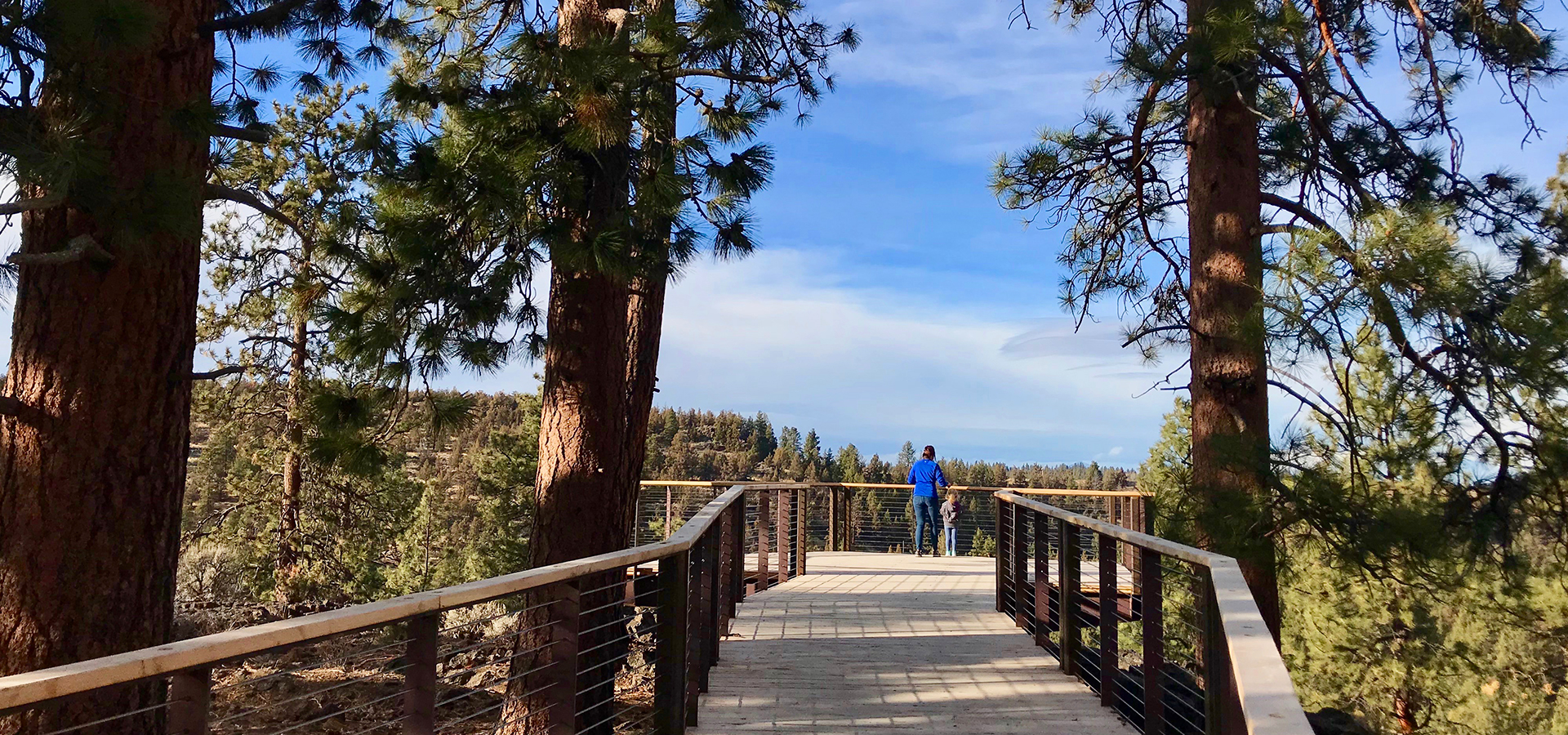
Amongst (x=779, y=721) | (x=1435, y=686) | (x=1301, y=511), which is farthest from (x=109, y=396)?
(x=1435, y=686)

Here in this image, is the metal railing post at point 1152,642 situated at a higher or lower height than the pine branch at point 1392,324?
lower

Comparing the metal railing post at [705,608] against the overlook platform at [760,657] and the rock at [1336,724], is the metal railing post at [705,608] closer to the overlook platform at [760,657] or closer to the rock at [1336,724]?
the overlook platform at [760,657]

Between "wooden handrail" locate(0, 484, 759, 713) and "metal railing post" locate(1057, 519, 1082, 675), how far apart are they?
3.54 meters

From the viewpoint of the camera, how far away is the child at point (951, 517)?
16.4 metres

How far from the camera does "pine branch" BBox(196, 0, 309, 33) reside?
16.0 feet

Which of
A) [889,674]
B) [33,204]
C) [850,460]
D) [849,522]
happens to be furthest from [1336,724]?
[850,460]

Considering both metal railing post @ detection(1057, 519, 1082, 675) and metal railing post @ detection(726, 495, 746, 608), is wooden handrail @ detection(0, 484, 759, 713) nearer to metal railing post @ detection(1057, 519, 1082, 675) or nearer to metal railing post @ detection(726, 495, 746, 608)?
metal railing post @ detection(1057, 519, 1082, 675)

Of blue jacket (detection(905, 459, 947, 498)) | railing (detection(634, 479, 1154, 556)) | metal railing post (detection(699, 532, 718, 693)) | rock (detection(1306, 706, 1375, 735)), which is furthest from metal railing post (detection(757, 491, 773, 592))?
rock (detection(1306, 706, 1375, 735))

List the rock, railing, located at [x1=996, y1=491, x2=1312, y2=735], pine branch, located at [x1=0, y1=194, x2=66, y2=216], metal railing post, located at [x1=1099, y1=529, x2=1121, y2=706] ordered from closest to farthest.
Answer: railing, located at [x1=996, y1=491, x2=1312, y2=735]
pine branch, located at [x1=0, y1=194, x2=66, y2=216]
metal railing post, located at [x1=1099, y1=529, x2=1121, y2=706]
the rock

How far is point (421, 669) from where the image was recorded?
2619mm

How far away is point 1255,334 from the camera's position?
5.20 metres

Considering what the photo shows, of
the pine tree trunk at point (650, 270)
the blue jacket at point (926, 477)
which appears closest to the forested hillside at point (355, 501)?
the pine tree trunk at point (650, 270)

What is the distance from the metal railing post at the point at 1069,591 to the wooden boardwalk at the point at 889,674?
0.13m

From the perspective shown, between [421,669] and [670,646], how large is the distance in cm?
193
